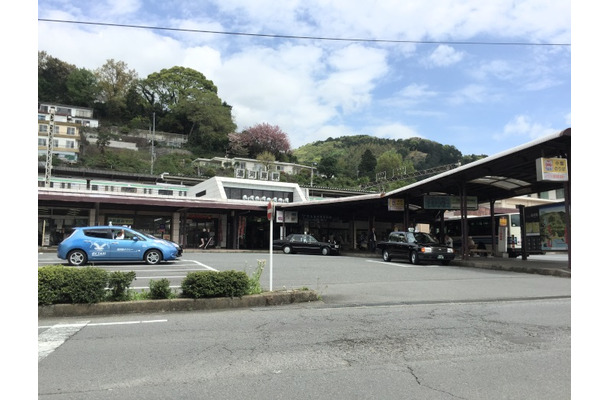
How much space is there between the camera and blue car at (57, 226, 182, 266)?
55.5 feet

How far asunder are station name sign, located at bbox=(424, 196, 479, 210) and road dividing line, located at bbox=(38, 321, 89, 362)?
20736 mm

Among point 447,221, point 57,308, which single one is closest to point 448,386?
point 57,308

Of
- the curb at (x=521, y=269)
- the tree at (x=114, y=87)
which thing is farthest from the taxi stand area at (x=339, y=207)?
the tree at (x=114, y=87)

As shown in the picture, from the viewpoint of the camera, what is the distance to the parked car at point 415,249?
66.5 feet

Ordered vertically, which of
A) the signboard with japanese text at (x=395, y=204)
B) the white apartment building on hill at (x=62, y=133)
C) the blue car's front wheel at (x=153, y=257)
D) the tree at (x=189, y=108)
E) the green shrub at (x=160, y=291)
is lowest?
the blue car's front wheel at (x=153, y=257)

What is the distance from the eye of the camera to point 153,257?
59.6ft

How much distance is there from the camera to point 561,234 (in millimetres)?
22797

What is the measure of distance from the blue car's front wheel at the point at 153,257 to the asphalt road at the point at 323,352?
10.3 meters

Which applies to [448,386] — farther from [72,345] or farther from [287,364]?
[72,345]

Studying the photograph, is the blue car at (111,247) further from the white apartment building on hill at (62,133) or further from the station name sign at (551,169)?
the white apartment building on hill at (62,133)

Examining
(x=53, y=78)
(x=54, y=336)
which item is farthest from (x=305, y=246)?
(x=53, y=78)

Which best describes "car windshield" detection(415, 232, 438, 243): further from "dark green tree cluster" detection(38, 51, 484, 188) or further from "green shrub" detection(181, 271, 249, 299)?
"dark green tree cluster" detection(38, 51, 484, 188)

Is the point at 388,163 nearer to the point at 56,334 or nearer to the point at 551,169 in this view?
the point at 551,169

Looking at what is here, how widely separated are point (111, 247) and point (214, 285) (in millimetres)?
10145
